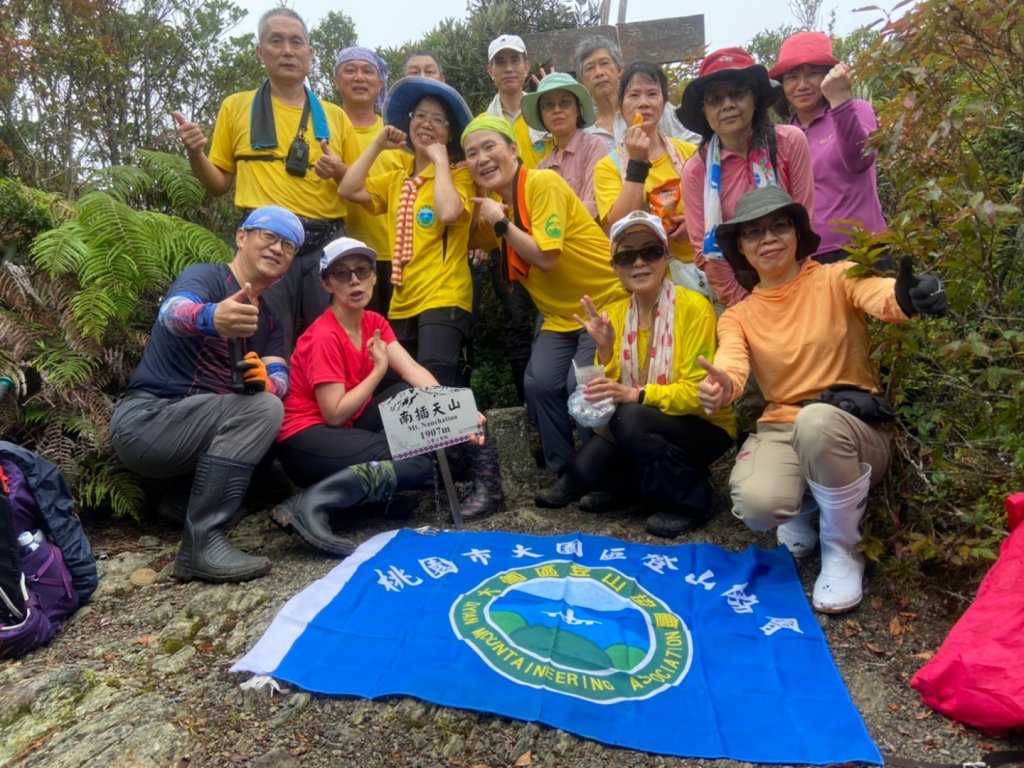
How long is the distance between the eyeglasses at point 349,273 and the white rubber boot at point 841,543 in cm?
238

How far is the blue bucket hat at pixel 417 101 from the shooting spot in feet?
14.8

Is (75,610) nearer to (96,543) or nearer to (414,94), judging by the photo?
(96,543)

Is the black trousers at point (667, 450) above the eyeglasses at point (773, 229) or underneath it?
underneath

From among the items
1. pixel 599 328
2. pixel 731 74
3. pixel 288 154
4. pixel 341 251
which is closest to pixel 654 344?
pixel 599 328

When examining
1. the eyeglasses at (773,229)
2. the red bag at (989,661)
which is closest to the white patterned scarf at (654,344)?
the eyeglasses at (773,229)

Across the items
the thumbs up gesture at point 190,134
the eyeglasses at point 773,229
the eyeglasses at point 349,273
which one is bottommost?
the eyeglasses at point 349,273

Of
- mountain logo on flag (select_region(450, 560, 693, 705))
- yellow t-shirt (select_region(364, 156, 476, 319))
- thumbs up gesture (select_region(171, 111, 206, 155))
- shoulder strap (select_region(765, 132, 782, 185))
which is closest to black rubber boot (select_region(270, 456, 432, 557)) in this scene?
mountain logo on flag (select_region(450, 560, 693, 705))

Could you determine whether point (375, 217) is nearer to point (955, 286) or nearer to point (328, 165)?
point (328, 165)

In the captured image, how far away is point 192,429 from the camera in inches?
143

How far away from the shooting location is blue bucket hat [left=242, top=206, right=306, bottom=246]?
3.66 meters

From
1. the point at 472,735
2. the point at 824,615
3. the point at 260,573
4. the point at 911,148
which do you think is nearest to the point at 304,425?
the point at 260,573

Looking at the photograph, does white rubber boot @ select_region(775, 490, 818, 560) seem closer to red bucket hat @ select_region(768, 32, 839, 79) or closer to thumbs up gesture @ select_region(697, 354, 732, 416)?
thumbs up gesture @ select_region(697, 354, 732, 416)

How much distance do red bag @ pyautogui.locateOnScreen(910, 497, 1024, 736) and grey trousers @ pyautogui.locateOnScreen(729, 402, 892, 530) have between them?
695 mm

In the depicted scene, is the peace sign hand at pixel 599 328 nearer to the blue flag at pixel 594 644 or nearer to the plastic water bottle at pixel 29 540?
the blue flag at pixel 594 644
